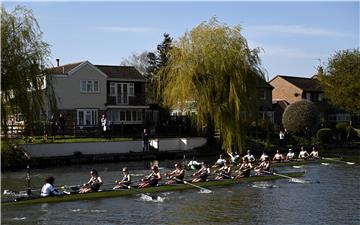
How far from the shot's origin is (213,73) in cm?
4400

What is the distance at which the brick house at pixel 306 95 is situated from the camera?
8094 centimetres

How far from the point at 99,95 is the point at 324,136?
1031 inches

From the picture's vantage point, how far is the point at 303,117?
6150cm

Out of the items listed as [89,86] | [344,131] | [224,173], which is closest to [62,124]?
[89,86]

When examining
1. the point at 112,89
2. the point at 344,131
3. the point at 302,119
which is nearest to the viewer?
the point at 112,89

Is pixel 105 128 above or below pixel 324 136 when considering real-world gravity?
above

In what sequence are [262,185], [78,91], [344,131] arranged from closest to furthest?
[262,185] < [78,91] < [344,131]

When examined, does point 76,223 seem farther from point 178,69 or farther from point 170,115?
point 170,115

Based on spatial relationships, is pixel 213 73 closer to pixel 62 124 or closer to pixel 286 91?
pixel 62 124

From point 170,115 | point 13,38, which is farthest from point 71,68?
point 13,38

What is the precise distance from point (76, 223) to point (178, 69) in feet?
85.6

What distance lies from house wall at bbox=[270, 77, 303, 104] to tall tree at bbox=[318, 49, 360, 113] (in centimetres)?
623

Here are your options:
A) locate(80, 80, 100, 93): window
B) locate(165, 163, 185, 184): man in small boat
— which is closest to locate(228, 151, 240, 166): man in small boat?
locate(165, 163, 185, 184): man in small boat

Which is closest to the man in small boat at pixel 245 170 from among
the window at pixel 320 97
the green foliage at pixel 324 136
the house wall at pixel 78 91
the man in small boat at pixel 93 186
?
the man in small boat at pixel 93 186
